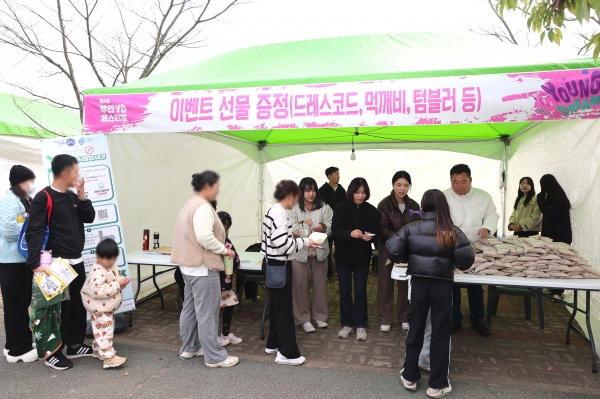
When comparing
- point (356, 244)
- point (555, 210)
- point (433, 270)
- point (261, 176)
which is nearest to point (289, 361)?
point (356, 244)

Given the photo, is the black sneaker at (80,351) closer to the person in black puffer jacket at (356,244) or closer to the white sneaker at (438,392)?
the person in black puffer jacket at (356,244)

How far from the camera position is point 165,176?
541 centimetres

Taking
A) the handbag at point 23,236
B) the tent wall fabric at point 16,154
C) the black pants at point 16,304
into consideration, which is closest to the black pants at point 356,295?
the handbag at point 23,236

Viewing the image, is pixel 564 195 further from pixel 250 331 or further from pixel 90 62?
pixel 90 62

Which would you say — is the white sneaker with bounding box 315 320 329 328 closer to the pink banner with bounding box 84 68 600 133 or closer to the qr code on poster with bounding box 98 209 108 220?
the pink banner with bounding box 84 68 600 133

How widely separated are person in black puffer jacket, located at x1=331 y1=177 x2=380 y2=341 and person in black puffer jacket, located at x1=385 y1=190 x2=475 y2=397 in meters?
0.98

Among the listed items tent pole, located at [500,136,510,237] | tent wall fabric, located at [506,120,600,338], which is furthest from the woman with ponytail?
tent pole, located at [500,136,510,237]

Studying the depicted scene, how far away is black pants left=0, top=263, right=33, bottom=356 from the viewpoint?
3.20 m

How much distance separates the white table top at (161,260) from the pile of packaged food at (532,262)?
1.91m

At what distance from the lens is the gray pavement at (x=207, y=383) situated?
2.85 m

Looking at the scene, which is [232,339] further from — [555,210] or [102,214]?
[555,210]

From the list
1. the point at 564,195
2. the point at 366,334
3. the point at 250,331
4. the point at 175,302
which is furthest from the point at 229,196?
the point at 564,195

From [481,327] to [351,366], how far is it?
1.50m

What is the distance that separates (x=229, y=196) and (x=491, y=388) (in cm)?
489
